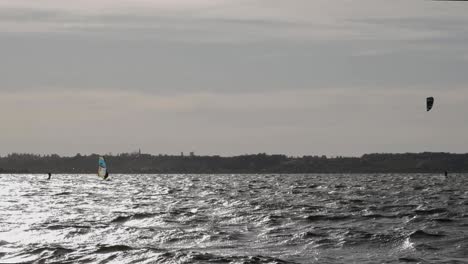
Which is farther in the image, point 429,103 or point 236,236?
point 429,103

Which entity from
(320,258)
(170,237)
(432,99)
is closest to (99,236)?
(170,237)

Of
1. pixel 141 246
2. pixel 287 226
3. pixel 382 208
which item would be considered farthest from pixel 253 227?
pixel 382 208

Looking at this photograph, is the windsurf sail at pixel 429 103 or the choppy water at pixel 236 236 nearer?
the choppy water at pixel 236 236

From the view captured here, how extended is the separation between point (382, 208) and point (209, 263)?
2414 cm

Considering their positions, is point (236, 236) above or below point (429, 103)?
below

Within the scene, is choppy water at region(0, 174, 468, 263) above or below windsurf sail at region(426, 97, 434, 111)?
below

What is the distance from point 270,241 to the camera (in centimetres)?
2691

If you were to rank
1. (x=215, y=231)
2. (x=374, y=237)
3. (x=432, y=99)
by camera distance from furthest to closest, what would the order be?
(x=432, y=99) → (x=215, y=231) → (x=374, y=237)

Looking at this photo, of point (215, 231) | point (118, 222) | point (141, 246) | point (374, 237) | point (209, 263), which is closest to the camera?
point (209, 263)

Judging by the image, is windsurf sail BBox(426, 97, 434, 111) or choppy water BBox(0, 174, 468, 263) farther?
windsurf sail BBox(426, 97, 434, 111)

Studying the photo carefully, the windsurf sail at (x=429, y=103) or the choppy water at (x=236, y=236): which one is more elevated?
the windsurf sail at (x=429, y=103)

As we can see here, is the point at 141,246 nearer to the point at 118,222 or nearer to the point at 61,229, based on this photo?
the point at 61,229

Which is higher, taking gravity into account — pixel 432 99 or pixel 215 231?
pixel 432 99

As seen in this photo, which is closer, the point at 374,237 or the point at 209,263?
the point at 209,263
